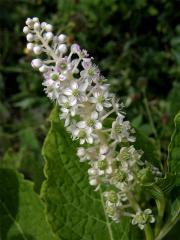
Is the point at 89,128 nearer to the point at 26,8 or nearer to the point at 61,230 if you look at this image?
the point at 61,230

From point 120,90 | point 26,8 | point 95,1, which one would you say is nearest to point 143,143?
point 120,90

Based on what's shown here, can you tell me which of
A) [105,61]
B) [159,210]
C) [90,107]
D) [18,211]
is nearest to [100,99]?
[90,107]

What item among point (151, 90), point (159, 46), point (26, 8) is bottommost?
point (151, 90)

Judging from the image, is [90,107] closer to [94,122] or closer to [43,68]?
[94,122]

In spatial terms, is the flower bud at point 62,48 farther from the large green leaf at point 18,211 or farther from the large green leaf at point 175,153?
the large green leaf at point 18,211

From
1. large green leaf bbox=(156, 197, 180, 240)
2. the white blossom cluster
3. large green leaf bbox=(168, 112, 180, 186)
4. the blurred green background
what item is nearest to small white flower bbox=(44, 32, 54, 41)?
the white blossom cluster

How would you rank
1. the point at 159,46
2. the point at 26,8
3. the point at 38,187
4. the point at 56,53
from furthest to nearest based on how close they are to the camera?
the point at 26,8
the point at 159,46
the point at 38,187
the point at 56,53

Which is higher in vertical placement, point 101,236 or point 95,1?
point 95,1
